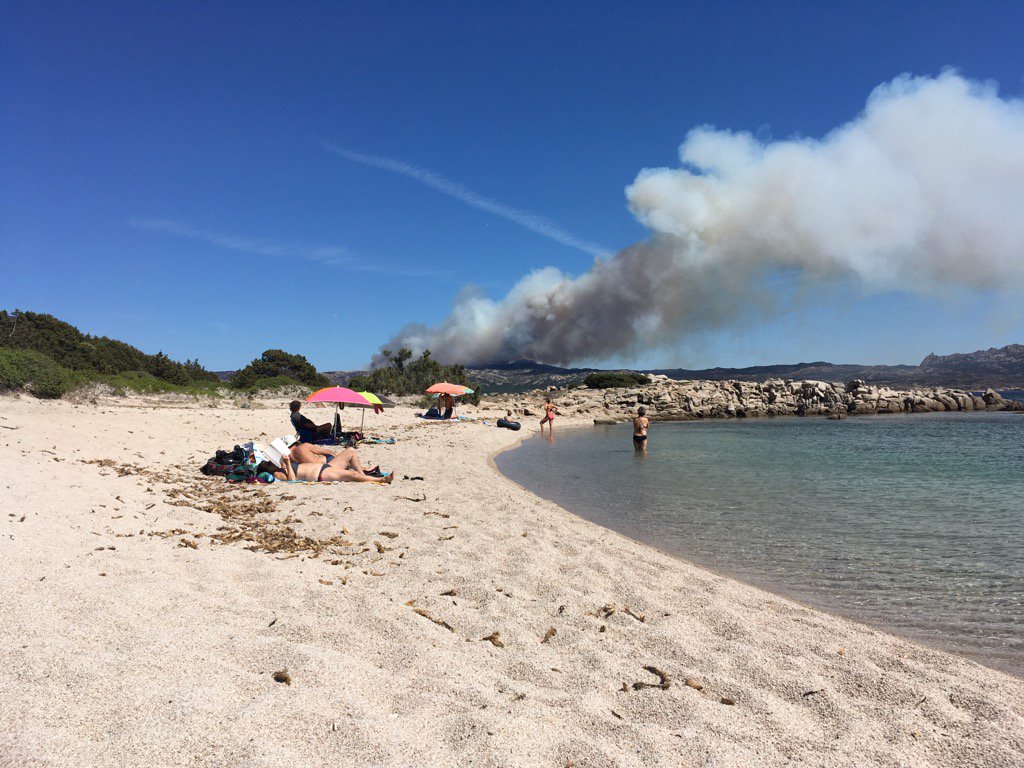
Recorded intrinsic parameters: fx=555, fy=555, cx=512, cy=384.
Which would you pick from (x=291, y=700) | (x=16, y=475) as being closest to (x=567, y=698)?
(x=291, y=700)

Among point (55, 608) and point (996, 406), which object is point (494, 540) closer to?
point (55, 608)

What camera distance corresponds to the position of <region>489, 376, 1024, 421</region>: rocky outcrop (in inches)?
1806

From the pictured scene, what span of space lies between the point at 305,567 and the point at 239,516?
3.06m

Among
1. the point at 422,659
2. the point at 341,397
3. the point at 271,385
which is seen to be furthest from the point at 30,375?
the point at 422,659

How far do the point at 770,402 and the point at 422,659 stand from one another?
51604mm

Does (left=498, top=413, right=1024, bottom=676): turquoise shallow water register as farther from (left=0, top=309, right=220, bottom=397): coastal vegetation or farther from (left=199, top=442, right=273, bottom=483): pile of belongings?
(left=0, top=309, right=220, bottom=397): coastal vegetation

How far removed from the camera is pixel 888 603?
6047mm

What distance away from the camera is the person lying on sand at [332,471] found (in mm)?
11883

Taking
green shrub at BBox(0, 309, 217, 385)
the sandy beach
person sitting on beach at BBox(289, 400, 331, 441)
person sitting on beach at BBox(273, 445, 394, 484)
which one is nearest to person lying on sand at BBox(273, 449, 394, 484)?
person sitting on beach at BBox(273, 445, 394, 484)

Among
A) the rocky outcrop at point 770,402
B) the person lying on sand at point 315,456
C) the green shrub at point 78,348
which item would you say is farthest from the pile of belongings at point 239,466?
the rocky outcrop at point 770,402

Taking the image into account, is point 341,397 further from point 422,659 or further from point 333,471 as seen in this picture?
point 422,659

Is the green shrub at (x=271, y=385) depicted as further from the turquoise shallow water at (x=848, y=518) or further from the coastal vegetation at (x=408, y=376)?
the turquoise shallow water at (x=848, y=518)

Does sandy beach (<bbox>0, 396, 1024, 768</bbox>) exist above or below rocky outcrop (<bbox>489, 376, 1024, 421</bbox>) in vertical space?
below

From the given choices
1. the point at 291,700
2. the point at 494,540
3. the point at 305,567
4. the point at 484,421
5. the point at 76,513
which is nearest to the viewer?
the point at 291,700
